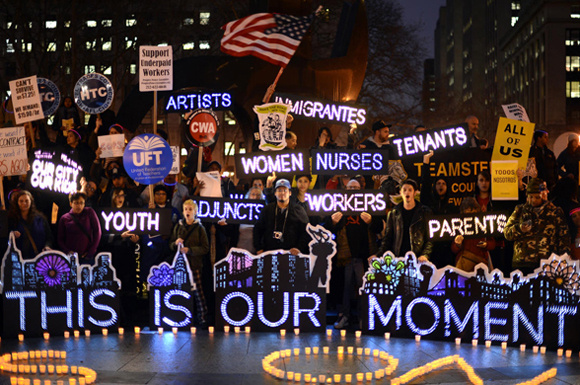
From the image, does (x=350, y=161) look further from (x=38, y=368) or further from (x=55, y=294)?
(x=38, y=368)

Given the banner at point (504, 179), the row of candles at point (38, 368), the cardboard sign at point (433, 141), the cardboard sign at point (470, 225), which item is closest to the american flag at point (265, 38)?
the cardboard sign at point (433, 141)

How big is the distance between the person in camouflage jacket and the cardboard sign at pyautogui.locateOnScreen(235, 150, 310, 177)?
9.85 ft

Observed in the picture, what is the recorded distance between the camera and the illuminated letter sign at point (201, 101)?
14.0m

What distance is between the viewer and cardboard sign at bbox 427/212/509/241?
1083 cm

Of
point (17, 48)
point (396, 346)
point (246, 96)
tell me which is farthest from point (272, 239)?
point (17, 48)

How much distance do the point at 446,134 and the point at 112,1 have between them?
21328mm

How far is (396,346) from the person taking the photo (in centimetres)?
992

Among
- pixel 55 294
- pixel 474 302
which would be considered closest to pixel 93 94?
pixel 55 294

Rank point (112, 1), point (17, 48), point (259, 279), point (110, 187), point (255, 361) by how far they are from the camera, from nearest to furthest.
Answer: point (255, 361), point (259, 279), point (110, 187), point (17, 48), point (112, 1)

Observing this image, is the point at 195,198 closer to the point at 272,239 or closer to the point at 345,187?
the point at 272,239

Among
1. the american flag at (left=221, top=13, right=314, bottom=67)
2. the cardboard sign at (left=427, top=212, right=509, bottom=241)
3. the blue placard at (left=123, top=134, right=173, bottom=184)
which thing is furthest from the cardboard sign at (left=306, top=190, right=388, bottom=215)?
the american flag at (left=221, top=13, right=314, bottom=67)

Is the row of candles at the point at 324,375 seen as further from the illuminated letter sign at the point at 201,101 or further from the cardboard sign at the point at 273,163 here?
the illuminated letter sign at the point at 201,101

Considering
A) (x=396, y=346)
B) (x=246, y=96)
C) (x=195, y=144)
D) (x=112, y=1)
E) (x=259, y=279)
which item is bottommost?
(x=396, y=346)

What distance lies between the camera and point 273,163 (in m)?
11.8
